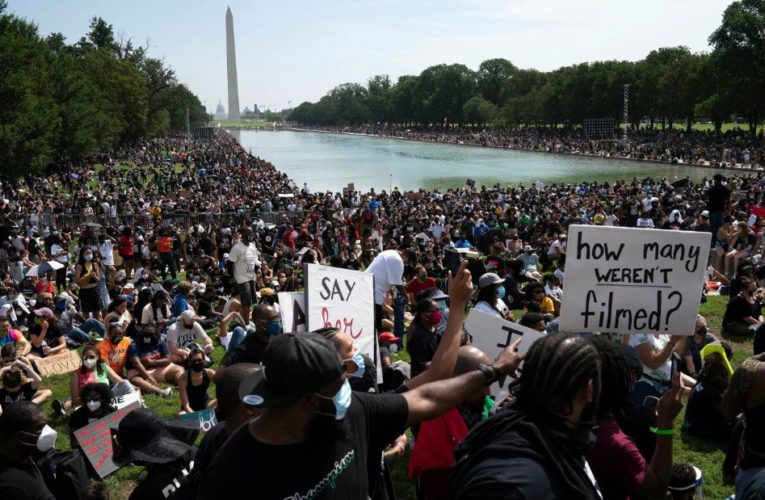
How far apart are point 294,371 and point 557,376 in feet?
2.83

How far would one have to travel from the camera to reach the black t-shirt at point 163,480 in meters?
3.40

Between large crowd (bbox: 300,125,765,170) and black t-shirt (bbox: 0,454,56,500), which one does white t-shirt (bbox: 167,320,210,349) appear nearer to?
black t-shirt (bbox: 0,454,56,500)

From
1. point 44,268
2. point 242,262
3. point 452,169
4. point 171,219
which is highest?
point 242,262

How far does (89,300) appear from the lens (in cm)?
1403

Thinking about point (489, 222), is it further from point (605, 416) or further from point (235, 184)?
point (235, 184)

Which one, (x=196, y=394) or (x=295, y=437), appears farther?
(x=196, y=394)

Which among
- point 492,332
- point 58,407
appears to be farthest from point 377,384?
point 58,407

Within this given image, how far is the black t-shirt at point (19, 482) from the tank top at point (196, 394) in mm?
4479

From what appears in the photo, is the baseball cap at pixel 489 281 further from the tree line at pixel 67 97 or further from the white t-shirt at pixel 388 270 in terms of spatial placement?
the tree line at pixel 67 97

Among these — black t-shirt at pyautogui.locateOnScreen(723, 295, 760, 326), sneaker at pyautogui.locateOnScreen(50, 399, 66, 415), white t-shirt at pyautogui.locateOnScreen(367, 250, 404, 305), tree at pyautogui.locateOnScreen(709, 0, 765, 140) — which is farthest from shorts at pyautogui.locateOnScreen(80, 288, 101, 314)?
tree at pyautogui.locateOnScreen(709, 0, 765, 140)

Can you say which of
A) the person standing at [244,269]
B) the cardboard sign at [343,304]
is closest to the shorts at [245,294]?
the person standing at [244,269]

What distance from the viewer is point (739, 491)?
3.61m

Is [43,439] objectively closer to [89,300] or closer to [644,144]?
[89,300]

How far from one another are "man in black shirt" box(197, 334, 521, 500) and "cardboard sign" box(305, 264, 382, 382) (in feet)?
9.69
